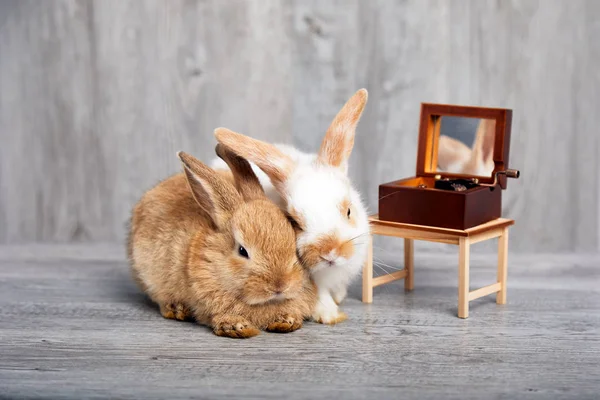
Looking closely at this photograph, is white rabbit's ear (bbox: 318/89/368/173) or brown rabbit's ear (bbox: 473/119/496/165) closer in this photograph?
white rabbit's ear (bbox: 318/89/368/173)

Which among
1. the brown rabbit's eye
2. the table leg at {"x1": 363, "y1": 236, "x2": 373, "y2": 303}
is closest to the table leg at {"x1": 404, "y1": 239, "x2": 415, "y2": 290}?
the table leg at {"x1": 363, "y1": 236, "x2": 373, "y2": 303}

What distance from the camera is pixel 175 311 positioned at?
261 centimetres

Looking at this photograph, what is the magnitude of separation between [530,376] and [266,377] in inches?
24.5

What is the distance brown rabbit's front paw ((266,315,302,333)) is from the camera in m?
2.47

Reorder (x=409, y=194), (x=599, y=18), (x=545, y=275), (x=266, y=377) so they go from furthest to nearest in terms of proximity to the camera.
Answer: (x=599, y=18), (x=545, y=275), (x=409, y=194), (x=266, y=377)

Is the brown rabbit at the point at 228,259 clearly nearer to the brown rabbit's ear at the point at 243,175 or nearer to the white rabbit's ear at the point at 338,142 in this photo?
the brown rabbit's ear at the point at 243,175

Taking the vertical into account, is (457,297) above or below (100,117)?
below

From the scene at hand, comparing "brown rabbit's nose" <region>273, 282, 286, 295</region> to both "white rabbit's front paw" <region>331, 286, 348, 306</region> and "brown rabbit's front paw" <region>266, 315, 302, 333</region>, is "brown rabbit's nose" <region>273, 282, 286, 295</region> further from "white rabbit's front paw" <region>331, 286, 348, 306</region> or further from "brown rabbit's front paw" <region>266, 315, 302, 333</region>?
"white rabbit's front paw" <region>331, 286, 348, 306</region>

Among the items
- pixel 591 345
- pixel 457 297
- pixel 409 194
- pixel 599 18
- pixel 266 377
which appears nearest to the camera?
pixel 266 377

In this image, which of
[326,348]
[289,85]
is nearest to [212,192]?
[326,348]

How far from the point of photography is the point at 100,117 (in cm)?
360

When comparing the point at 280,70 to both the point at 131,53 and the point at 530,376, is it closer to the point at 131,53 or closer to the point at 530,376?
the point at 131,53

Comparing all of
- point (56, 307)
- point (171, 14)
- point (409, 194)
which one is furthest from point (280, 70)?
point (56, 307)

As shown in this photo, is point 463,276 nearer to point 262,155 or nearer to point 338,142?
point 338,142
